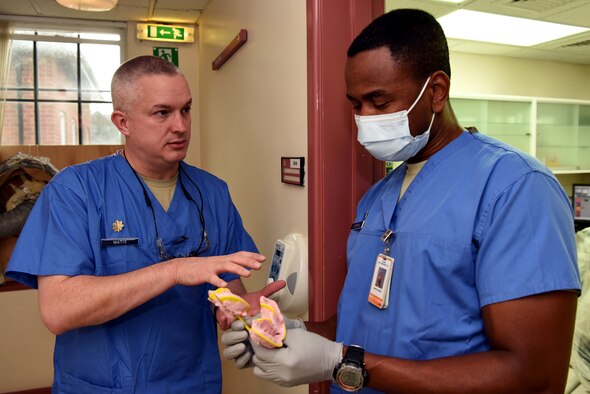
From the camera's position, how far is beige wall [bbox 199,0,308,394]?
1559 millimetres

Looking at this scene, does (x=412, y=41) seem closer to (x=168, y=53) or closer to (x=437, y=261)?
(x=437, y=261)

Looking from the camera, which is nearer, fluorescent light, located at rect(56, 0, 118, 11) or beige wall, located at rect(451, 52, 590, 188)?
fluorescent light, located at rect(56, 0, 118, 11)

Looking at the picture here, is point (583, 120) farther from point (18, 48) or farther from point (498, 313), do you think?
point (18, 48)

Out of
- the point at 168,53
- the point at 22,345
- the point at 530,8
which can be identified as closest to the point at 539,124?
the point at 530,8

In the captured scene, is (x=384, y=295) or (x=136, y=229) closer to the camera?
(x=384, y=295)

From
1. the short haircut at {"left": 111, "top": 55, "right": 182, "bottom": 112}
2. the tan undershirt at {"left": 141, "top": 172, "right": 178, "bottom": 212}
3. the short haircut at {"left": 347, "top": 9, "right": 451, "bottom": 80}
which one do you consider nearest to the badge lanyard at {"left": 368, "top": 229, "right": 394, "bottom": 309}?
the short haircut at {"left": 347, "top": 9, "right": 451, "bottom": 80}

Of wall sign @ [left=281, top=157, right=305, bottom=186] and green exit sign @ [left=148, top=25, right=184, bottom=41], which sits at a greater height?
green exit sign @ [left=148, top=25, right=184, bottom=41]

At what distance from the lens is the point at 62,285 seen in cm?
121

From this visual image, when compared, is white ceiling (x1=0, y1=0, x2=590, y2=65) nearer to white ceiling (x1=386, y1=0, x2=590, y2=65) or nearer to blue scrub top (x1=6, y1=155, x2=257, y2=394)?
white ceiling (x1=386, y1=0, x2=590, y2=65)

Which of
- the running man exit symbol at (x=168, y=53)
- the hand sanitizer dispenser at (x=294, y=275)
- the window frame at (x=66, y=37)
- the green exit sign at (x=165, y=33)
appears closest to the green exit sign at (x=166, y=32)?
the green exit sign at (x=165, y=33)

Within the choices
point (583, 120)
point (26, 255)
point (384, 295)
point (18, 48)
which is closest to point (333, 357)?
point (384, 295)

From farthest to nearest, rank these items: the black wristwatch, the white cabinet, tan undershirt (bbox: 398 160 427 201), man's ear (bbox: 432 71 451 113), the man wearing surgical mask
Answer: the white cabinet
tan undershirt (bbox: 398 160 427 201)
man's ear (bbox: 432 71 451 113)
the black wristwatch
the man wearing surgical mask

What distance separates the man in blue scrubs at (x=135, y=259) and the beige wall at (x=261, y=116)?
0.33 metres

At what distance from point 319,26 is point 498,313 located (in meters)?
0.92
